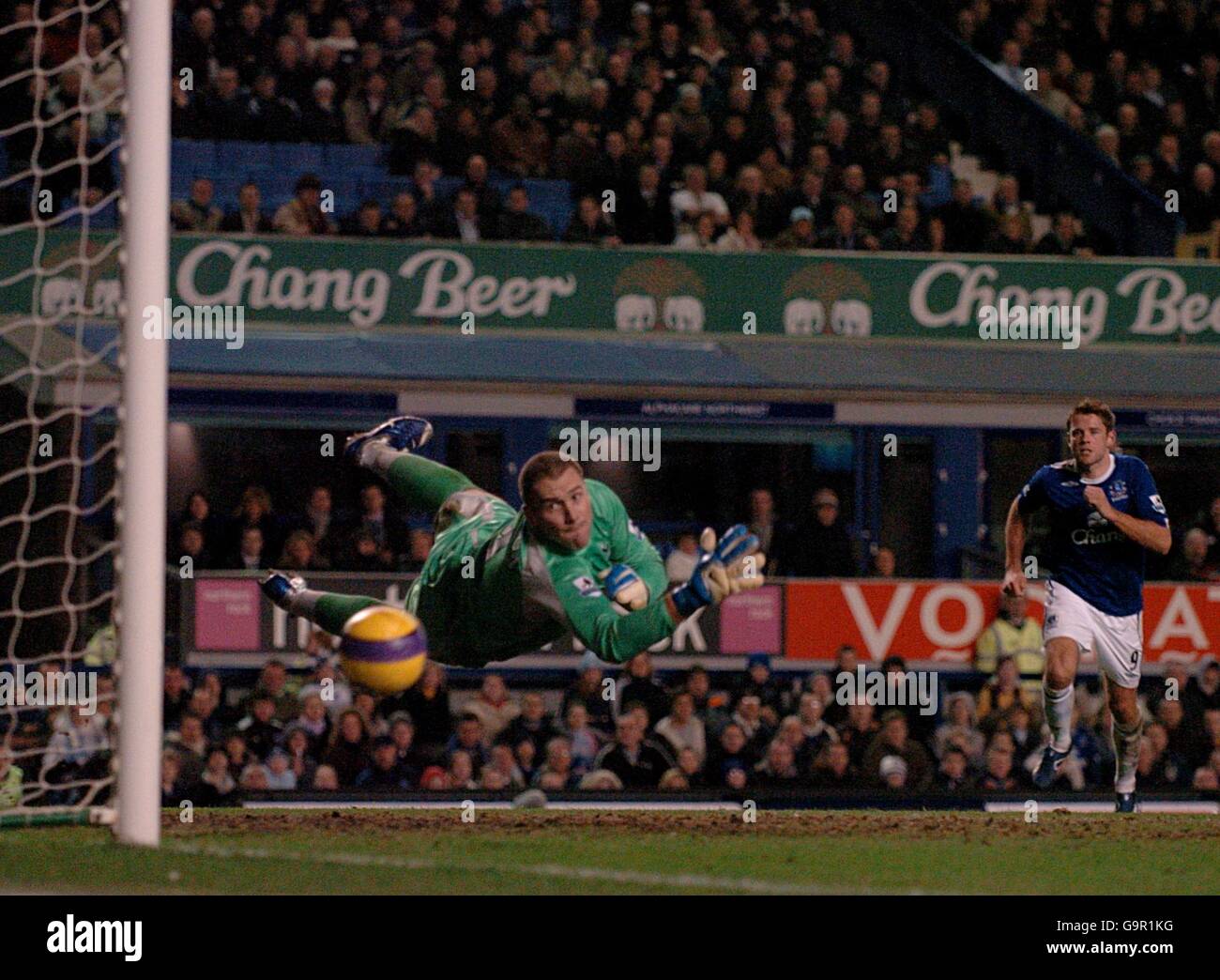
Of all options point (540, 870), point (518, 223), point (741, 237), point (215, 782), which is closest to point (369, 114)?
point (518, 223)

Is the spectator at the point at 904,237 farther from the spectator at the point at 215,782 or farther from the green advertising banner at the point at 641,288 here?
the spectator at the point at 215,782

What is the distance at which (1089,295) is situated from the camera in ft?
53.3

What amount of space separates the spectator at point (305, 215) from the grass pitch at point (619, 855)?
6.58 meters

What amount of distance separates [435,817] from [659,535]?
6013 mm

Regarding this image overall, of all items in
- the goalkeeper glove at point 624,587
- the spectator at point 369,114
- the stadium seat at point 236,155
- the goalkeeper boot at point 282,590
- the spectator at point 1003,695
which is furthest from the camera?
the spectator at point 369,114

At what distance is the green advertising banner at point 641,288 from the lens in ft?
49.3

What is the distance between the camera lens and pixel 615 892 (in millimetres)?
7086

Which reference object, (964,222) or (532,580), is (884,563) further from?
(532,580)

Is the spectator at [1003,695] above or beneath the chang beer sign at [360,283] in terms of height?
beneath

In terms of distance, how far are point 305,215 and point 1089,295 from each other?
5763mm

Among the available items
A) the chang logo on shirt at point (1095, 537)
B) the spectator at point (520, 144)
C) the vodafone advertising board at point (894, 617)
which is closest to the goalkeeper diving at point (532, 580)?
the chang logo on shirt at point (1095, 537)

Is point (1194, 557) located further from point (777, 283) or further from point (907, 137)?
point (907, 137)
